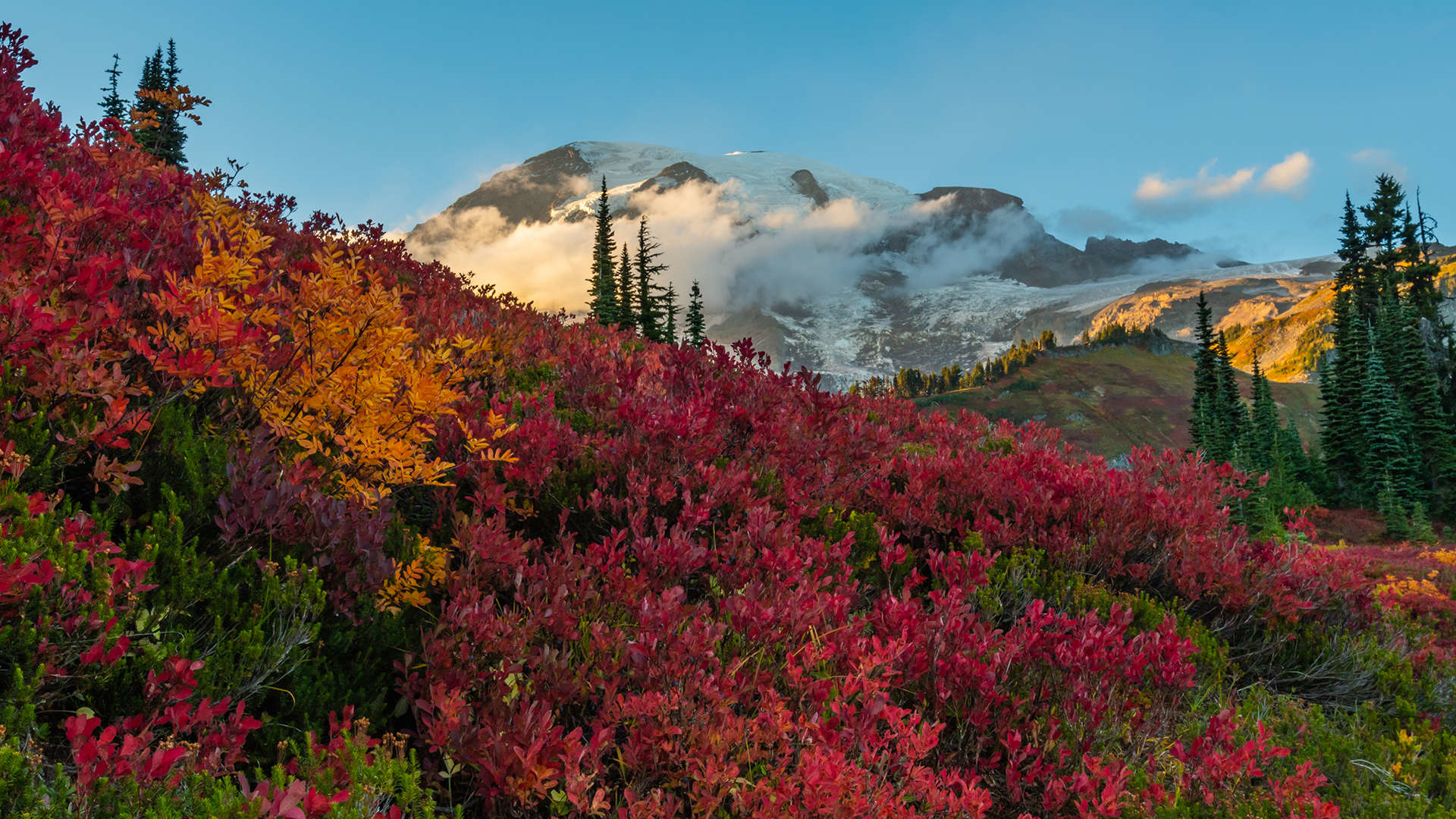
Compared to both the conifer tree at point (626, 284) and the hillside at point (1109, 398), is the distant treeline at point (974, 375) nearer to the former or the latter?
the hillside at point (1109, 398)

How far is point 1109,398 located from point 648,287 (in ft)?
393

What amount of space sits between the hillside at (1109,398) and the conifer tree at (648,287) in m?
84.7

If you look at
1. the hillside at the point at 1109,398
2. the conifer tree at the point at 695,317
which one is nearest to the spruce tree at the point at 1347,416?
the conifer tree at the point at 695,317

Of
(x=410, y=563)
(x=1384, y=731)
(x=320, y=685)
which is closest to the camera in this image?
(x=320, y=685)

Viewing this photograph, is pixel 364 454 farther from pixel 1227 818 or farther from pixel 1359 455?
pixel 1359 455

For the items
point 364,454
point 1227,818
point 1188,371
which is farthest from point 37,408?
point 1188,371

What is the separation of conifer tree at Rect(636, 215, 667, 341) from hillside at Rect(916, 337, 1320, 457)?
278ft

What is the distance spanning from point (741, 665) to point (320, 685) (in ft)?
5.74

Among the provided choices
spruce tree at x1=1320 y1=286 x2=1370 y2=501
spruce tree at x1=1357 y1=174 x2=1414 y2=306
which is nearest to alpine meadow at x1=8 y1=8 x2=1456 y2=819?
spruce tree at x1=1320 y1=286 x2=1370 y2=501

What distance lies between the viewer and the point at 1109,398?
139 metres

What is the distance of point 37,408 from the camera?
2879mm

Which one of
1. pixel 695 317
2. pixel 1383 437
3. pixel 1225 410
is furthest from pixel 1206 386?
pixel 695 317

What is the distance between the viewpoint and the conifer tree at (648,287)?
51812mm

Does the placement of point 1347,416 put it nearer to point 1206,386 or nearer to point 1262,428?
point 1262,428
